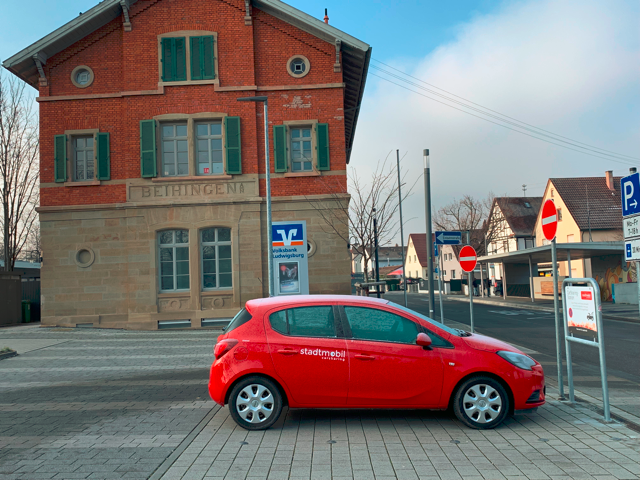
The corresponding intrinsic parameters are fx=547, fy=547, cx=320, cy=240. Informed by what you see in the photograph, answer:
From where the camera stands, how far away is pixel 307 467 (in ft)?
15.8

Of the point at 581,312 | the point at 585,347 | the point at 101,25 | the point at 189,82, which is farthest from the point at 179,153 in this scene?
the point at 581,312

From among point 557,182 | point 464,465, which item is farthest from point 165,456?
point 557,182

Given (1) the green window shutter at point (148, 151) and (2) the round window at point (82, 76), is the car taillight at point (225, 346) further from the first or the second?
(2) the round window at point (82, 76)

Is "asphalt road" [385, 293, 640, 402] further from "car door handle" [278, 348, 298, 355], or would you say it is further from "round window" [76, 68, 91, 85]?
"round window" [76, 68, 91, 85]

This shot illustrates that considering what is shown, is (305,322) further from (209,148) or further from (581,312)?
(209,148)

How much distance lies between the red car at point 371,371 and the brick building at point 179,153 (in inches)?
513

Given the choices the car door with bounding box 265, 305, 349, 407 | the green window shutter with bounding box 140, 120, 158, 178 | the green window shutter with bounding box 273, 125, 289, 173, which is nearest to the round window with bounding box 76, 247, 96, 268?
the green window shutter with bounding box 140, 120, 158, 178

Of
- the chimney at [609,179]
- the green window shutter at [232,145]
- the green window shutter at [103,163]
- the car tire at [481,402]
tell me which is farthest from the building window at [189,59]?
the chimney at [609,179]

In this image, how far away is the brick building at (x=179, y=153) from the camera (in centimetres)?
1927

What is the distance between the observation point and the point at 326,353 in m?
6.04

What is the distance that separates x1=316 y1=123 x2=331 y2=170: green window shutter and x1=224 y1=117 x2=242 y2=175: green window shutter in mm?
2791

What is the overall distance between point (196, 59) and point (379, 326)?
16.3m

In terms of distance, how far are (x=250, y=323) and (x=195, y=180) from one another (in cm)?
1390

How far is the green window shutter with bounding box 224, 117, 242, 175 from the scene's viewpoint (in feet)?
63.4
